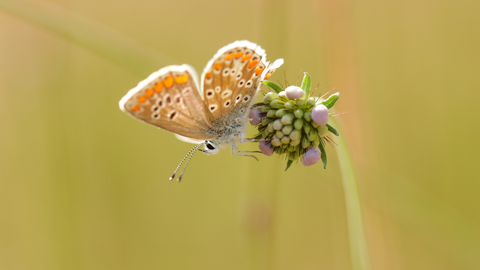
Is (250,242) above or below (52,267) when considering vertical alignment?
above

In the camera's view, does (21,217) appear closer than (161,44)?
Yes

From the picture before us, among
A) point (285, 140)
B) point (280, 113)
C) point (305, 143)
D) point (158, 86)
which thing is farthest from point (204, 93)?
point (305, 143)

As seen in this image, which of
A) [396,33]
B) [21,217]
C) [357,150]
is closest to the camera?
[357,150]

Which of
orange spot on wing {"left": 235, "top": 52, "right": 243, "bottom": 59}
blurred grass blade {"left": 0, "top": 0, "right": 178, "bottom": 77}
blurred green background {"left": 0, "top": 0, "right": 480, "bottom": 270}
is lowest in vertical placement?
blurred green background {"left": 0, "top": 0, "right": 480, "bottom": 270}

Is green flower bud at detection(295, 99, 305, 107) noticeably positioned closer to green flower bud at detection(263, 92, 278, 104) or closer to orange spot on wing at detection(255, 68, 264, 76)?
green flower bud at detection(263, 92, 278, 104)

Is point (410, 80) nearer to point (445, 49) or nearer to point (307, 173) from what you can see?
point (445, 49)

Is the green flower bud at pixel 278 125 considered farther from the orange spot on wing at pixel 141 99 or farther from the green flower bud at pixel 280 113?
the orange spot on wing at pixel 141 99

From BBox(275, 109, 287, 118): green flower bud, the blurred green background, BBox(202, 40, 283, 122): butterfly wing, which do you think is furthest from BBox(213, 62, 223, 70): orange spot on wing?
the blurred green background

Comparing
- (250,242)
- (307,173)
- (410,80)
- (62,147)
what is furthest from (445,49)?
(62,147)

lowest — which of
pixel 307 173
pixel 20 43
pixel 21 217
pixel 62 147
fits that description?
pixel 21 217
